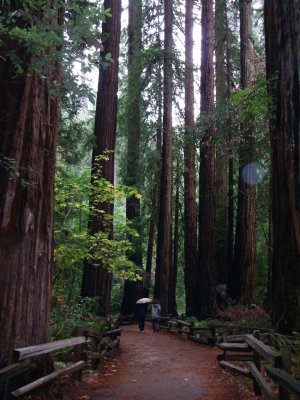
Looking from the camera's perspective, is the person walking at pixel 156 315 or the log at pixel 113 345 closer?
the log at pixel 113 345

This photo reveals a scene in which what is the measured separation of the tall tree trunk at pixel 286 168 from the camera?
7.76 metres

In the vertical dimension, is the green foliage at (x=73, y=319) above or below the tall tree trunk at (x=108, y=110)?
below

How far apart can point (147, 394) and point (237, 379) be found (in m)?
2.03

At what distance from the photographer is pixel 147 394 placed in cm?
768

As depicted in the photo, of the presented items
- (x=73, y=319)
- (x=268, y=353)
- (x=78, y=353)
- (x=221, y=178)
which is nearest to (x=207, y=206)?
(x=221, y=178)

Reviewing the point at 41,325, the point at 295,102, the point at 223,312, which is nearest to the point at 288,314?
the point at 295,102

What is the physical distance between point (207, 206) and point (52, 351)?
13206mm

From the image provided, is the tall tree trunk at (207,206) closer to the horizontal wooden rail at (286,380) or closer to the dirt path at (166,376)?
the dirt path at (166,376)

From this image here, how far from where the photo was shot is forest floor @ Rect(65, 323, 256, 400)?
754 centimetres

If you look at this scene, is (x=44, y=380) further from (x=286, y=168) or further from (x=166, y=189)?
(x=166, y=189)

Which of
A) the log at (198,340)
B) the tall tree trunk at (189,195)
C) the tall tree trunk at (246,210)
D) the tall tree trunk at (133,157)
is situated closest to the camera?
the log at (198,340)

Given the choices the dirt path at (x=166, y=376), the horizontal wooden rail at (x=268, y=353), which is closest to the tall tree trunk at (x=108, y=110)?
the dirt path at (x=166, y=376)

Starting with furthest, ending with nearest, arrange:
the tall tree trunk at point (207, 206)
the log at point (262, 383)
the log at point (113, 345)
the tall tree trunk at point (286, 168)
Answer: the tall tree trunk at point (207, 206), the log at point (113, 345), the tall tree trunk at point (286, 168), the log at point (262, 383)

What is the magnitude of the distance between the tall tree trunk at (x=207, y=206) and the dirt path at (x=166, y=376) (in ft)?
13.6
